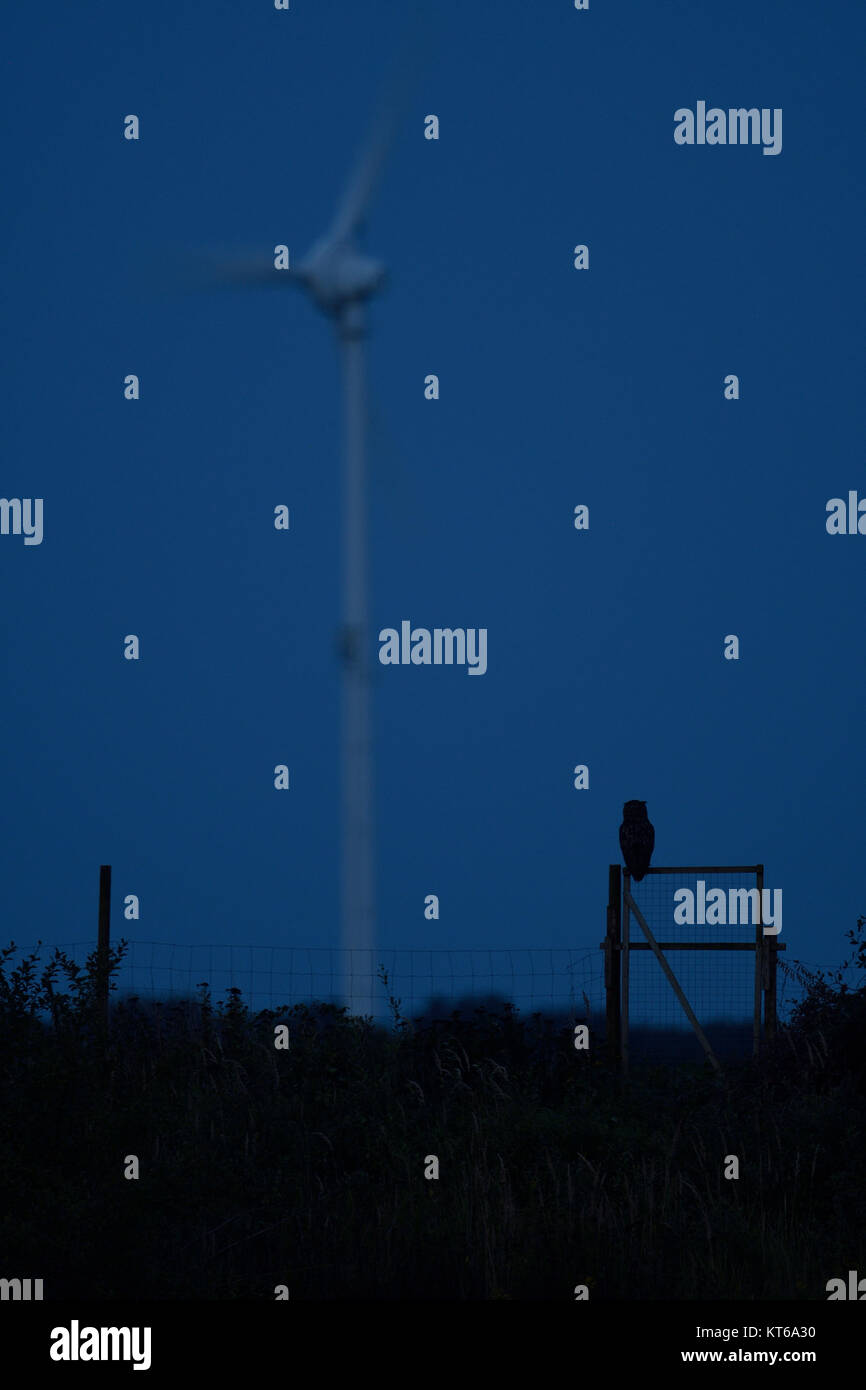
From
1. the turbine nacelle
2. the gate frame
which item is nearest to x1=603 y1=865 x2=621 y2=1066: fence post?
the gate frame

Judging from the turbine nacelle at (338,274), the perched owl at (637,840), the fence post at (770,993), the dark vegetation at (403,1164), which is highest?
the turbine nacelle at (338,274)

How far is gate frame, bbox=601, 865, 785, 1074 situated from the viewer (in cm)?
1852

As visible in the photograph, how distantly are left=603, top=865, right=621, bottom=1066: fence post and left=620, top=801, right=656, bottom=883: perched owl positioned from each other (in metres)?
0.37

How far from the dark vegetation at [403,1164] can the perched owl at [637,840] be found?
3.15 metres

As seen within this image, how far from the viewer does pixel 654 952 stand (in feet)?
61.8

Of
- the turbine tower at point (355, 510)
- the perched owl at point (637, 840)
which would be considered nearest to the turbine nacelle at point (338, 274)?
the turbine tower at point (355, 510)

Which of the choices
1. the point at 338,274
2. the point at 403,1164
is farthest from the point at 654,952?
the point at 338,274

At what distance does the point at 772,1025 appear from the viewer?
18.5 m

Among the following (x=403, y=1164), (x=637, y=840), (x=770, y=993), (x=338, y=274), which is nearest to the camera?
(x=403, y=1164)

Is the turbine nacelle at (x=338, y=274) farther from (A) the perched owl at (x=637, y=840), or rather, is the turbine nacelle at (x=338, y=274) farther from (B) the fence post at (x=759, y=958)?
(B) the fence post at (x=759, y=958)

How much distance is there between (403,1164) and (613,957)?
626 cm

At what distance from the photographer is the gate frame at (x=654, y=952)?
18516 mm

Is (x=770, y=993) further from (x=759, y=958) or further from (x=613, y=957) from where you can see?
(x=613, y=957)
